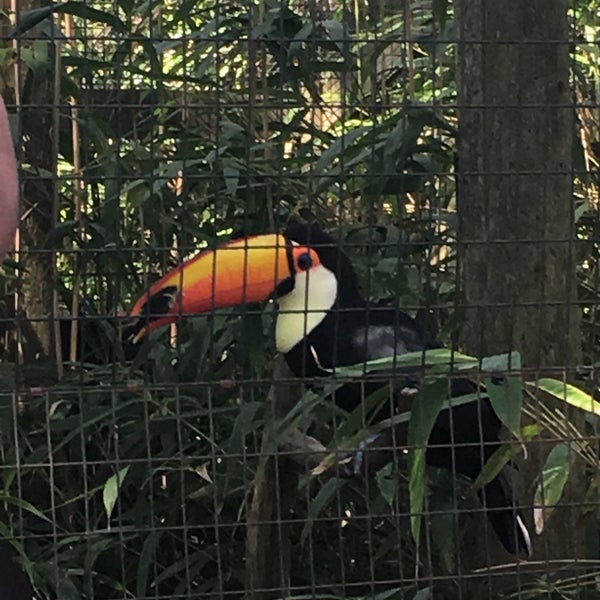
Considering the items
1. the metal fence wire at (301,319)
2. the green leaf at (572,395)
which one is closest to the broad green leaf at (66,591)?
the metal fence wire at (301,319)

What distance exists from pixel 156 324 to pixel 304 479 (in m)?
0.29

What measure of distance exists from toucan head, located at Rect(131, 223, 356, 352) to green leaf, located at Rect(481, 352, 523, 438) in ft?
0.74

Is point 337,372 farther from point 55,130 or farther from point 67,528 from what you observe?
point 67,528

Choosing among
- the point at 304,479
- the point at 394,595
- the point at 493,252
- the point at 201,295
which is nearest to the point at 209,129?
the point at 201,295

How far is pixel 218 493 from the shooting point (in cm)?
172

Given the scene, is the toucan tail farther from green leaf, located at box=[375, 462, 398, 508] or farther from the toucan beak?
the toucan beak

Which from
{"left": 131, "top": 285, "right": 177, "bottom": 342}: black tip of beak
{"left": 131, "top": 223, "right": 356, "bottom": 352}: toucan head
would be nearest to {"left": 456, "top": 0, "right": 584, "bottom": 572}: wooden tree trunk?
{"left": 131, "top": 223, "right": 356, "bottom": 352}: toucan head

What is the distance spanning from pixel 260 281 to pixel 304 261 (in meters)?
0.21

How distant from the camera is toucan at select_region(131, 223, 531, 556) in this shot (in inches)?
60.5

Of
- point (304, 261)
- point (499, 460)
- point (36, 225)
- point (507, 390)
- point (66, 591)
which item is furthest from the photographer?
point (36, 225)

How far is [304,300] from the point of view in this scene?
1903 millimetres

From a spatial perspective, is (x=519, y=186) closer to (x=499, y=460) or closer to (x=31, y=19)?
(x=499, y=460)

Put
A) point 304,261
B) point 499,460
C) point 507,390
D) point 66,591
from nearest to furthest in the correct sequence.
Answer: point 507,390 → point 499,460 → point 66,591 → point 304,261

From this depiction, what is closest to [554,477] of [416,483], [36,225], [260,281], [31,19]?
[416,483]
